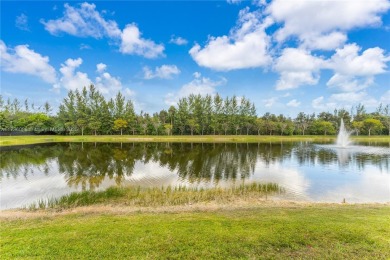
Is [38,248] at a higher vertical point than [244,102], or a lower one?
lower

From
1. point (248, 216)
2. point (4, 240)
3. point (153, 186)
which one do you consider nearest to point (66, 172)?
point (153, 186)

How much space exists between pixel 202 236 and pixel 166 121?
84160 mm

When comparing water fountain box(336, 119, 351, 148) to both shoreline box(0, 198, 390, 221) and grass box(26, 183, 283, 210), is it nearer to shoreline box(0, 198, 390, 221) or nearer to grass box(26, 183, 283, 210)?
grass box(26, 183, 283, 210)

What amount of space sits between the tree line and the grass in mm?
63561

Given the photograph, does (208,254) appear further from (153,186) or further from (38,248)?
(153,186)

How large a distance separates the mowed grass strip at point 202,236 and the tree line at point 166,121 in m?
69.8

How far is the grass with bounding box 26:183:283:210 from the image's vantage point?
12.5m

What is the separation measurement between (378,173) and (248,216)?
1949cm

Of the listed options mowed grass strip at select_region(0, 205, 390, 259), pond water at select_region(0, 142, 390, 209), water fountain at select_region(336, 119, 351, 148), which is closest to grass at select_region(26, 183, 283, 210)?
pond water at select_region(0, 142, 390, 209)

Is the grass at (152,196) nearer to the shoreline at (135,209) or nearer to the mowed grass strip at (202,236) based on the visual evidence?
the shoreline at (135,209)

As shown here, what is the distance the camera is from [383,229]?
7.69 m

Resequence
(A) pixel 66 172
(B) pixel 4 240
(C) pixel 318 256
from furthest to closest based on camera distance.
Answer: (A) pixel 66 172
(B) pixel 4 240
(C) pixel 318 256

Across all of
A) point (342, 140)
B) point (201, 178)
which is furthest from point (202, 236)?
point (342, 140)

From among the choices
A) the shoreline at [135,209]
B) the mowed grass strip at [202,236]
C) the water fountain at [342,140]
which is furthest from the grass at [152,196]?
the water fountain at [342,140]
